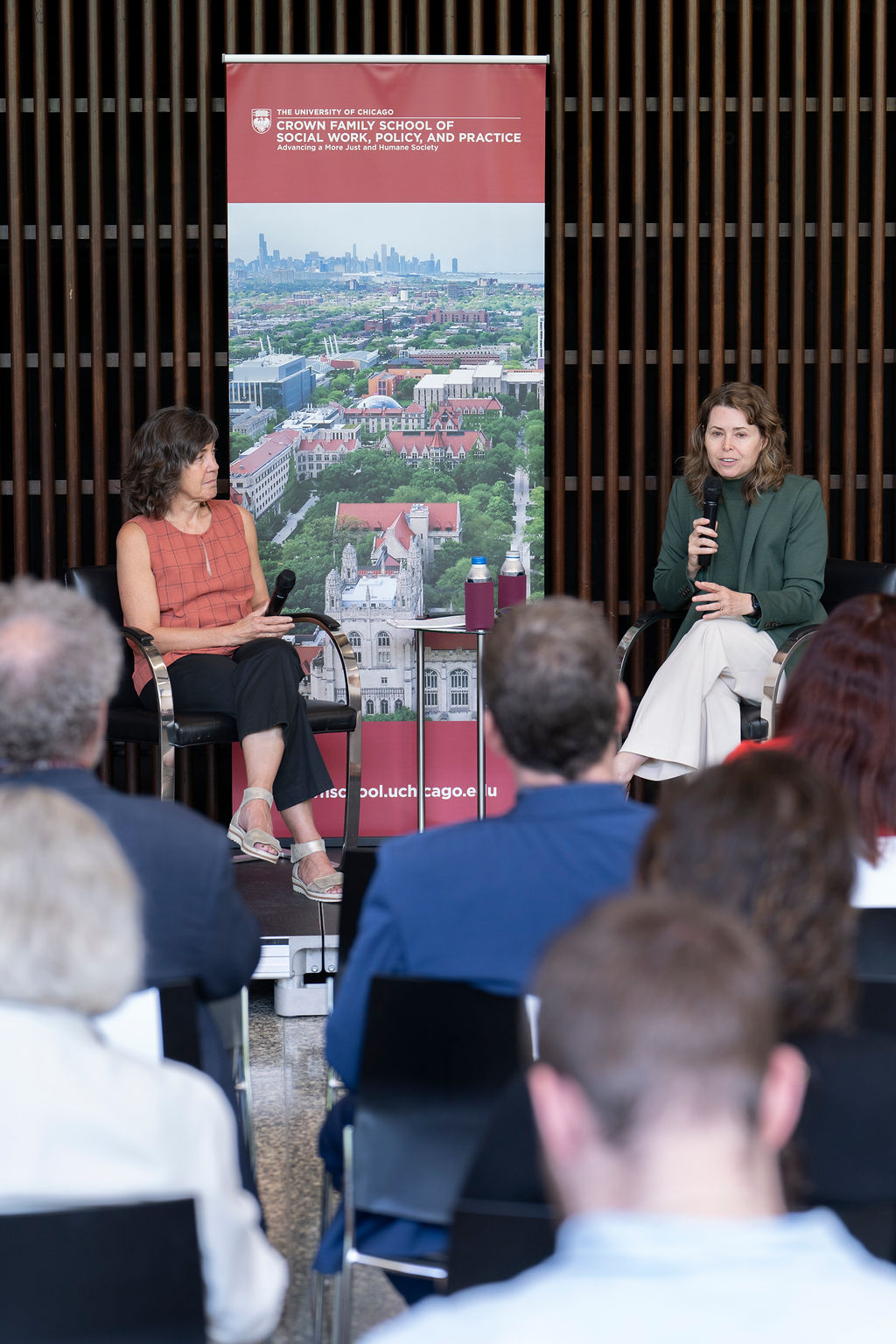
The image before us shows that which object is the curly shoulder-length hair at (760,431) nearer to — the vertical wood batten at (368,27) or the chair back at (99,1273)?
the vertical wood batten at (368,27)

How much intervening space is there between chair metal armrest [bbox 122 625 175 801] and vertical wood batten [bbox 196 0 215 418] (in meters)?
1.23

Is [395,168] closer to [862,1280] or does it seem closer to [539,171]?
[539,171]

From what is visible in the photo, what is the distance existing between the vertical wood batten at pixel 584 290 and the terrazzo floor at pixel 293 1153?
2052 mm

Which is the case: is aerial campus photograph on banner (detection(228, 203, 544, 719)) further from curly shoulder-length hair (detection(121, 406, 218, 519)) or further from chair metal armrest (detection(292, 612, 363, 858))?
chair metal armrest (detection(292, 612, 363, 858))

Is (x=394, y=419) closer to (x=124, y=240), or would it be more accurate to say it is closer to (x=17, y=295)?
(x=124, y=240)

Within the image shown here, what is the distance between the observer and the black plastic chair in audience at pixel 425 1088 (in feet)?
4.65

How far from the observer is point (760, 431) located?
4383mm

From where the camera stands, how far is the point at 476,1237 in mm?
1099

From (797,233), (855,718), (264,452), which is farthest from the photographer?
(797,233)

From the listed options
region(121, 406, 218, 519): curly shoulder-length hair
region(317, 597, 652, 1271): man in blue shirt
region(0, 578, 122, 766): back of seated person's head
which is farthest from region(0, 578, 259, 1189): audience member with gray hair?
region(121, 406, 218, 519): curly shoulder-length hair

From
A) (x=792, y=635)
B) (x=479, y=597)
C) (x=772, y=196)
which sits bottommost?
(x=792, y=635)

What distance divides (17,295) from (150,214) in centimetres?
55

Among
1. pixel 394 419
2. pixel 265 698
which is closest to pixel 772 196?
pixel 394 419

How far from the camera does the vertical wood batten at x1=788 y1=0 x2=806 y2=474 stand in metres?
4.86
